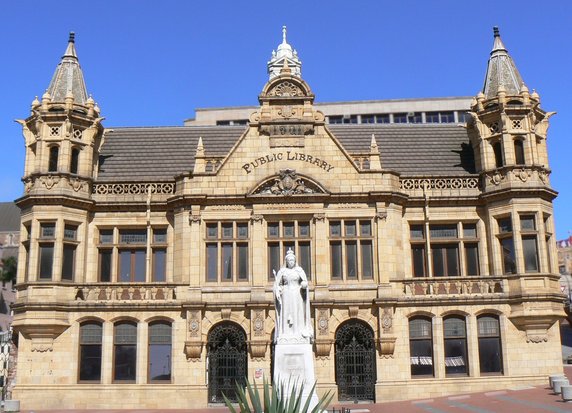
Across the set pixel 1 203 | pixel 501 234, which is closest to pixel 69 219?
pixel 501 234

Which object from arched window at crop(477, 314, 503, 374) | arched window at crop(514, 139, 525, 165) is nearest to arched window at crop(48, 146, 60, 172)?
arched window at crop(477, 314, 503, 374)

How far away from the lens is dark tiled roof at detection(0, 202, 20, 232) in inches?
4341

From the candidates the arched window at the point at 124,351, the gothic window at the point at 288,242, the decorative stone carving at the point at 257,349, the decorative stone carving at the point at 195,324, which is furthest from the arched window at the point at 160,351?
the gothic window at the point at 288,242

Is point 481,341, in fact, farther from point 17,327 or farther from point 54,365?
point 17,327

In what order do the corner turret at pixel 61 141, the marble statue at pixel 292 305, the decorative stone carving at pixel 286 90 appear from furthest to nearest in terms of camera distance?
the decorative stone carving at pixel 286 90 < the corner turret at pixel 61 141 < the marble statue at pixel 292 305

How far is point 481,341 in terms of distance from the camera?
87.8 feet

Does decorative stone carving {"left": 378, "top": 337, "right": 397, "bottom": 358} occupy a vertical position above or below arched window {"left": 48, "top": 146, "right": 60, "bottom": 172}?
below

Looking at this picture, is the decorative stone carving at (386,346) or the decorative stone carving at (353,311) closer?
the decorative stone carving at (386,346)

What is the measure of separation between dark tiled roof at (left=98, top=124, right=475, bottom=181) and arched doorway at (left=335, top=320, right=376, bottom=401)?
27.8 ft

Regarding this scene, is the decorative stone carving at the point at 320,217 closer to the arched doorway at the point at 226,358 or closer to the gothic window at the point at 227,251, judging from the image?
the gothic window at the point at 227,251

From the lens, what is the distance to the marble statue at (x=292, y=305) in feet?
57.7

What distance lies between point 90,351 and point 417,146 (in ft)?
62.3

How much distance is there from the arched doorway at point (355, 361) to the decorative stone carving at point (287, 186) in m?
6.13

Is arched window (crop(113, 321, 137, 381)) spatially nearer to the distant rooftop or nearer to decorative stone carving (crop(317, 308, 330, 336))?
decorative stone carving (crop(317, 308, 330, 336))
